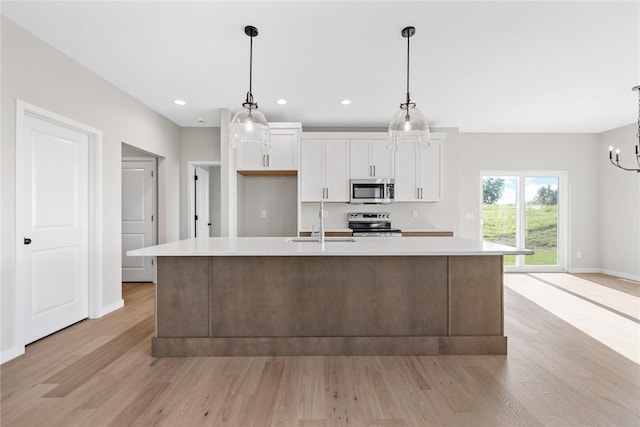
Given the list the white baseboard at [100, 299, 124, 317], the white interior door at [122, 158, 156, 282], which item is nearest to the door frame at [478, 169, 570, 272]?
the white interior door at [122, 158, 156, 282]

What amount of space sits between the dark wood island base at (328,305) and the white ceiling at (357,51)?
5.88 feet

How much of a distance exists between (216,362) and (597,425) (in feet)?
7.46

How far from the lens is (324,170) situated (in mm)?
4879

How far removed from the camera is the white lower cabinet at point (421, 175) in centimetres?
494

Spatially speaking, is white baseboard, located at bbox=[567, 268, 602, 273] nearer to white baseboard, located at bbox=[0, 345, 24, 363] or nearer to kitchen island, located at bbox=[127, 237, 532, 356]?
kitchen island, located at bbox=[127, 237, 532, 356]

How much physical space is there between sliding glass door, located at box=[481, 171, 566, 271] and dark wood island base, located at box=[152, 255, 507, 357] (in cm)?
372

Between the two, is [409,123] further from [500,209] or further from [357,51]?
[500,209]

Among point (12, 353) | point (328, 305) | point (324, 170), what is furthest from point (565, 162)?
point (12, 353)

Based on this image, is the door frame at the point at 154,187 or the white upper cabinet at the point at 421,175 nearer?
the door frame at the point at 154,187

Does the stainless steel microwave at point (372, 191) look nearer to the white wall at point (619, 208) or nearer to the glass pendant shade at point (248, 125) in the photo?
the glass pendant shade at point (248, 125)

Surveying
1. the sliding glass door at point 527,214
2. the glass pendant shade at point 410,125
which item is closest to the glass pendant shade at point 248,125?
the glass pendant shade at point 410,125

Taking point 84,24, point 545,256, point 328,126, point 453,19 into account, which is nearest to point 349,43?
point 453,19

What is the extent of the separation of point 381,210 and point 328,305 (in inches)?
120

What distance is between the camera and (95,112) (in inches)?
130
